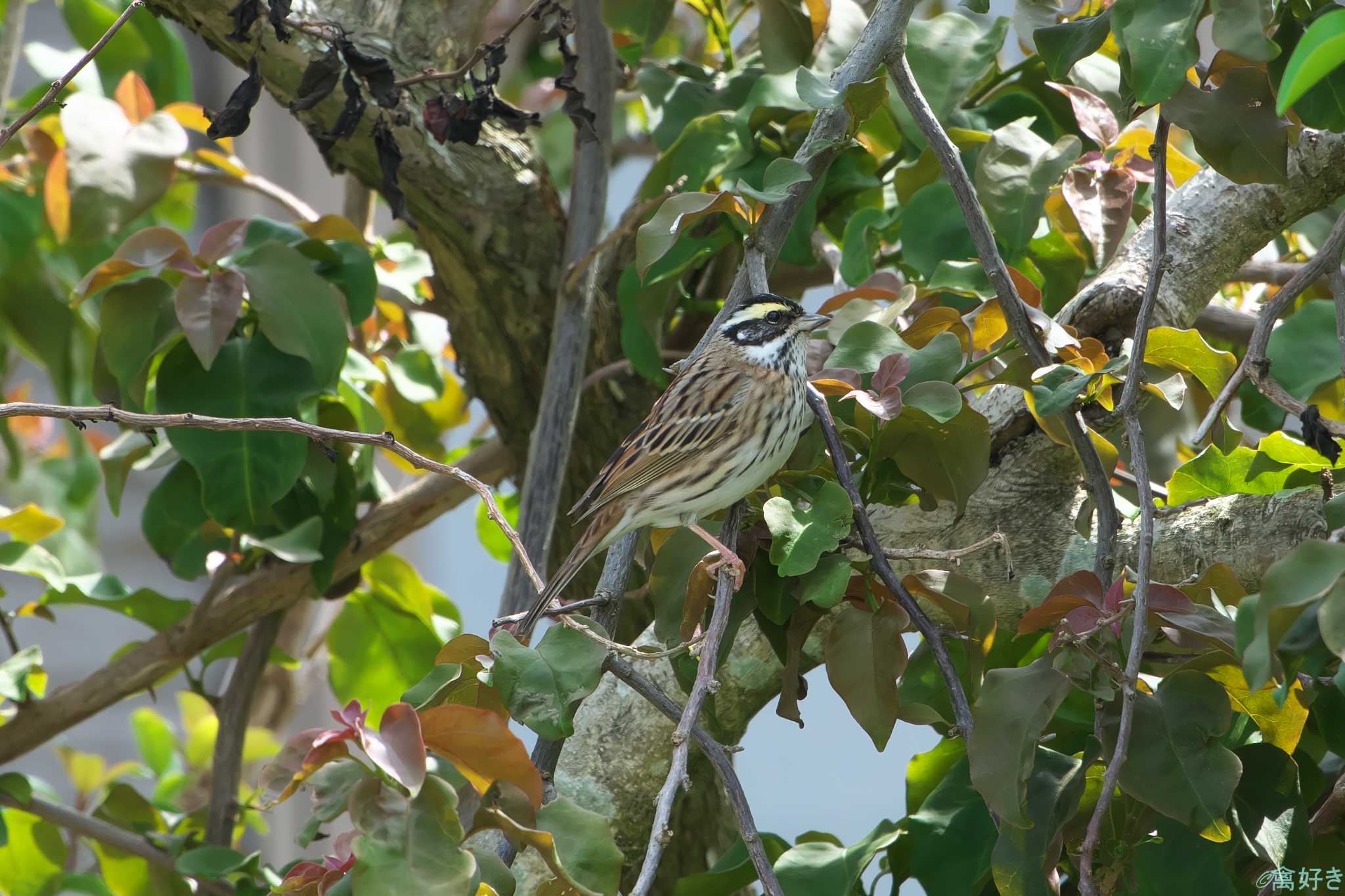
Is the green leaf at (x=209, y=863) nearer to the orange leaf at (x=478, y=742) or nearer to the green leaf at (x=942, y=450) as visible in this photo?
the orange leaf at (x=478, y=742)

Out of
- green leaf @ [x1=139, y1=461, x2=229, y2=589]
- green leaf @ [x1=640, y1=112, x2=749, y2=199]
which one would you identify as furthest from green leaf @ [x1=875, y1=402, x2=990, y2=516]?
green leaf @ [x1=139, y1=461, x2=229, y2=589]

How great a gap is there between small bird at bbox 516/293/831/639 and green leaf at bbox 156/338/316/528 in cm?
53

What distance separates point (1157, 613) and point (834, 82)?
30.6 inches

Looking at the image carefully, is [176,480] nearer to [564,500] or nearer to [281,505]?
[281,505]

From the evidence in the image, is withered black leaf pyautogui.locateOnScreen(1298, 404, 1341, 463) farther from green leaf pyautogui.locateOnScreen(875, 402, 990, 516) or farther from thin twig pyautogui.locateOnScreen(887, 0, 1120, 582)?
green leaf pyautogui.locateOnScreen(875, 402, 990, 516)

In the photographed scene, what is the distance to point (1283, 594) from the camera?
962mm

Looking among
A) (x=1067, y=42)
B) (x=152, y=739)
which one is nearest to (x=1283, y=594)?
(x=1067, y=42)

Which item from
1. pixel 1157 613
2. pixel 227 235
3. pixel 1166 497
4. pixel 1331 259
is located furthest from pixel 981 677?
pixel 227 235

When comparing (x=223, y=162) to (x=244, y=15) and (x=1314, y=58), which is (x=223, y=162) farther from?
(x=1314, y=58)

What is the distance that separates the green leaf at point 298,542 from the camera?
234cm

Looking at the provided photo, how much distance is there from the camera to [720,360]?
2354mm

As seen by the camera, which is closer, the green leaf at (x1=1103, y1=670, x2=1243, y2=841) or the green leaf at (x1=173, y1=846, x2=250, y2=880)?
the green leaf at (x1=1103, y1=670, x2=1243, y2=841)

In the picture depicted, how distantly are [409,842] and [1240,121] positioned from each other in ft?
4.01

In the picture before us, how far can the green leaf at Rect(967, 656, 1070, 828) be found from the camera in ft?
4.15
